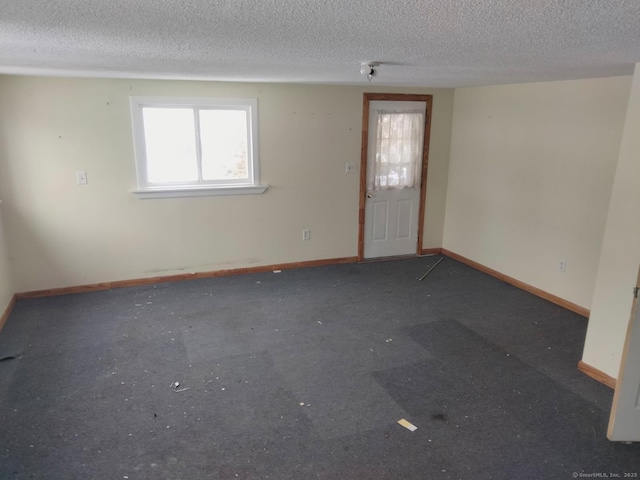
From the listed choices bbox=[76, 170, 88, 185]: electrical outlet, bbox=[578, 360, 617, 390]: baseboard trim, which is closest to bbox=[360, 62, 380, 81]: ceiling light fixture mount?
bbox=[578, 360, 617, 390]: baseboard trim

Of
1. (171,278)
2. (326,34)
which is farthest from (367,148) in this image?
(326,34)

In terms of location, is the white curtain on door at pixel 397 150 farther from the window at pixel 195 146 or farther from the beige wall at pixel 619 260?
the beige wall at pixel 619 260

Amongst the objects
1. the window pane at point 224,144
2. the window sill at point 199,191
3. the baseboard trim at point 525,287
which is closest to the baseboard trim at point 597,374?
the baseboard trim at point 525,287

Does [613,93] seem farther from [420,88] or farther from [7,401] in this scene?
[7,401]

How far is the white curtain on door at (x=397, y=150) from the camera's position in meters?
5.26

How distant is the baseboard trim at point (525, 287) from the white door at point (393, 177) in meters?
0.64

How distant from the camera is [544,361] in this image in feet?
10.8

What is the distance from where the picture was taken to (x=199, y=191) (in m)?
4.65

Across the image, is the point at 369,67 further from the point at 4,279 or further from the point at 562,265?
the point at 4,279

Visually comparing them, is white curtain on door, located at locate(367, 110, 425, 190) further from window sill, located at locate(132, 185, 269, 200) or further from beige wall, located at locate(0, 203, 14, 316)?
beige wall, located at locate(0, 203, 14, 316)

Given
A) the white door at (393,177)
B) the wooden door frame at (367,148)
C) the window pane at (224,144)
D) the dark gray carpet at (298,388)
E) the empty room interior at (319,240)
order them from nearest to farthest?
the empty room interior at (319,240) → the dark gray carpet at (298,388) → the window pane at (224,144) → the wooden door frame at (367,148) → the white door at (393,177)

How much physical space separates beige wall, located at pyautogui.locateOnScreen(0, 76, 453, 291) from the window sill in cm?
7

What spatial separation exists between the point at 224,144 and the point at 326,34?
3096mm

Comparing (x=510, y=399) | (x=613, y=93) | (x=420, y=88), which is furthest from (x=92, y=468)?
(x=420, y=88)
